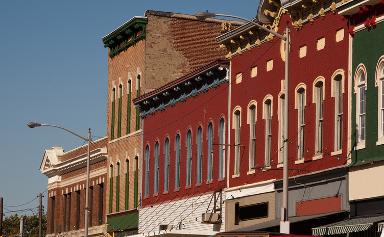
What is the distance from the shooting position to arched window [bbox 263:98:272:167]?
1757 inches

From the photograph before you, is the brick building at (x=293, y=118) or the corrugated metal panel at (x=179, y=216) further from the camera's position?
the corrugated metal panel at (x=179, y=216)

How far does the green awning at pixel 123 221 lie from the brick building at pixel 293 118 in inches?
546

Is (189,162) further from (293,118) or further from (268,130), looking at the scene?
(293,118)

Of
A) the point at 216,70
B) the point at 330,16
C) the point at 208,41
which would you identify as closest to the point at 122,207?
the point at 208,41

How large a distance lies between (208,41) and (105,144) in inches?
338

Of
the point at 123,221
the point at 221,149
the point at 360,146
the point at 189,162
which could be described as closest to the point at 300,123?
the point at 360,146

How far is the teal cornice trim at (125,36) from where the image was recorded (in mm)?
61938

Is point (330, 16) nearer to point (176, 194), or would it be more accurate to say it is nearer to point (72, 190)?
point (176, 194)

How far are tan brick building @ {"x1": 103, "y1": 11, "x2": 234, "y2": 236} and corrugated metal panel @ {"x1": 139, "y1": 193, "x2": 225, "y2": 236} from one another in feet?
7.37

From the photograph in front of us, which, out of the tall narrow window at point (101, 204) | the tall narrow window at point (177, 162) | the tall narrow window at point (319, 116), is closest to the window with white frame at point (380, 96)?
the tall narrow window at point (319, 116)

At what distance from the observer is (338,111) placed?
38844 mm

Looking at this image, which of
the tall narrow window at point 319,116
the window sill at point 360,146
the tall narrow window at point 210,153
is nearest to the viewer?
the window sill at point 360,146

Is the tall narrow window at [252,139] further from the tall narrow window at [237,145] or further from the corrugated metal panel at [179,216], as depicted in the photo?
the corrugated metal panel at [179,216]

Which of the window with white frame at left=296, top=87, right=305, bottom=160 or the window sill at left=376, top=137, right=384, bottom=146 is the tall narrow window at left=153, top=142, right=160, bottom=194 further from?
the window sill at left=376, top=137, right=384, bottom=146
